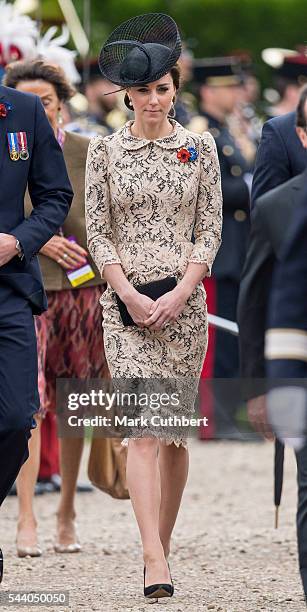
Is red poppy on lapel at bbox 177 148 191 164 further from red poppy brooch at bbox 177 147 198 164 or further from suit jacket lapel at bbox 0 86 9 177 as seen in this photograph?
suit jacket lapel at bbox 0 86 9 177

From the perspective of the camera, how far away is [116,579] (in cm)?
711

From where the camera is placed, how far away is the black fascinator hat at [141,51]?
6.74 metres

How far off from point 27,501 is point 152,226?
153 cm

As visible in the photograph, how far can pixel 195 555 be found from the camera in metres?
7.78

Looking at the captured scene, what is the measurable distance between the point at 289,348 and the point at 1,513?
443 centimetres

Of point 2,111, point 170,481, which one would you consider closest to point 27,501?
point 170,481

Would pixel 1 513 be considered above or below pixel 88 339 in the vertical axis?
below

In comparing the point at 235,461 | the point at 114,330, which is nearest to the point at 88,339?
the point at 114,330

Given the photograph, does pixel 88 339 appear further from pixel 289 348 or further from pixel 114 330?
pixel 289 348

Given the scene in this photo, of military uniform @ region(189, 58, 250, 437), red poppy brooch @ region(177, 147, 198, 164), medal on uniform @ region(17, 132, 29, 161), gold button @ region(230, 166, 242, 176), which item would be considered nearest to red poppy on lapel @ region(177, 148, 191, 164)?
red poppy brooch @ region(177, 147, 198, 164)

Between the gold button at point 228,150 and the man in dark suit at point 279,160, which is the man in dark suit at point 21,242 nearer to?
the man in dark suit at point 279,160

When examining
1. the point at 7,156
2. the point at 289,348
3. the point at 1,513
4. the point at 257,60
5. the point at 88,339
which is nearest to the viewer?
the point at 289,348

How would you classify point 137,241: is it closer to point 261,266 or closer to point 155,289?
point 155,289

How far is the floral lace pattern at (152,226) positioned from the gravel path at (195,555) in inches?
23.7
